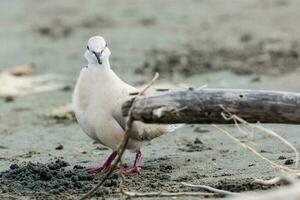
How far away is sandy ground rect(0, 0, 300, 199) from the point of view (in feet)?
20.2

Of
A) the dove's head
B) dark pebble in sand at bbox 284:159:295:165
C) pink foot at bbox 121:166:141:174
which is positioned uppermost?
the dove's head

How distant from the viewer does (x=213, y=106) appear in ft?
16.9

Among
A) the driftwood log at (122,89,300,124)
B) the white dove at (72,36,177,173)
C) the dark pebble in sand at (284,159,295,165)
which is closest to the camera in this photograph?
the driftwood log at (122,89,300,124)

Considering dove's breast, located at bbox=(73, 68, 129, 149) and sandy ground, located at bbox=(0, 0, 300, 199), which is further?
sandy ground, located at bbox=(0, 0, 300, 199)

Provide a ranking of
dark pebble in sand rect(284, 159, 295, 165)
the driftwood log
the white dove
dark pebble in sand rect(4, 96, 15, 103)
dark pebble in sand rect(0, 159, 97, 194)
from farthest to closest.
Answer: dark pebble in sand rect(4, 96, 15, 103) → dark pebble in sand rect(284, 159, 295, 165) → the white dove → dark pebble in sand rect(0, 159, 97, 194) → the driftwood log

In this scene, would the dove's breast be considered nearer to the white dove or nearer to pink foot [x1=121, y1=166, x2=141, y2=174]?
the white dove

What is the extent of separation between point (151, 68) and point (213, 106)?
6.16 m

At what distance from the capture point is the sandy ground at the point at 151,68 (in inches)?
243

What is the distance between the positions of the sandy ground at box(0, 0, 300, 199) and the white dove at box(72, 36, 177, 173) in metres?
0.29

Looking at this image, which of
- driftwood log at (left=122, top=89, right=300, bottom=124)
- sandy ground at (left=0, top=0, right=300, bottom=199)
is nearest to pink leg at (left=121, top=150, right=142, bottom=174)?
sandy ground at (left=0, top=0, right=300, bottom=199)

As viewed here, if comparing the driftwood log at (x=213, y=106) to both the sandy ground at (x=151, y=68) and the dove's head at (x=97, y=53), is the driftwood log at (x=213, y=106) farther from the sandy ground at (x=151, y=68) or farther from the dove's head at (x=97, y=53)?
the dove's head at (x=97, y=53)

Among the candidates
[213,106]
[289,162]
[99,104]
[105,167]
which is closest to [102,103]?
[99,104]

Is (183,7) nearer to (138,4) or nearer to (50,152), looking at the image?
(138,4)

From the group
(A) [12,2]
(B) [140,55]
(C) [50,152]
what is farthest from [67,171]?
(A) [12,2]
